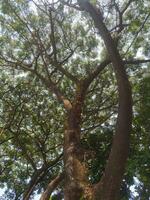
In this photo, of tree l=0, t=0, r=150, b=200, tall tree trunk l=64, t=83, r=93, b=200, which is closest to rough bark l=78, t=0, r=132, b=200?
tall tree trunk l=64, t=83, r=93, b=200

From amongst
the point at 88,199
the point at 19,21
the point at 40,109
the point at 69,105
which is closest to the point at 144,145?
the point at 69,105

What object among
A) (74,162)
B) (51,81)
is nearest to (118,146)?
(74,162)

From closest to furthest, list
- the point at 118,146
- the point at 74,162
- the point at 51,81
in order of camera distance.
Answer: the point at 118,146 < the point at 74,162 < the point at 51,81

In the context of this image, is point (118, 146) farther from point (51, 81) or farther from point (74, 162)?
point (51, 81)

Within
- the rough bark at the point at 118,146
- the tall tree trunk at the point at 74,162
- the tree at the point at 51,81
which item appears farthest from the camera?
the tree at the point at 51,81

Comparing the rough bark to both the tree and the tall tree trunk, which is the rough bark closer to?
the tall tree trunk

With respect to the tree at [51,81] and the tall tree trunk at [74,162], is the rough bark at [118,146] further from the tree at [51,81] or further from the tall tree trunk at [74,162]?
the tree at [51,81]

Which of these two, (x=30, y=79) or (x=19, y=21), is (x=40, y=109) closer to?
(x=30, y=79)

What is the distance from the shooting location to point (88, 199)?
18.7 ft

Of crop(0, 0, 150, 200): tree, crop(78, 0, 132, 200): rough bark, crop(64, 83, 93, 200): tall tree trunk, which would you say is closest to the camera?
crop(78, 0, 132, 200): rough bark

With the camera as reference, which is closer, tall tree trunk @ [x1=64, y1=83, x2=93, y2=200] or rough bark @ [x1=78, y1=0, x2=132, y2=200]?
rough bark @ [x1=78, y1=0, x2=132, y2=200]

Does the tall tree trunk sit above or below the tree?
below

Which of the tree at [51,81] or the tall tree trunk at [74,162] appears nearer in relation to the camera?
the tall tree trunk at [74,162]

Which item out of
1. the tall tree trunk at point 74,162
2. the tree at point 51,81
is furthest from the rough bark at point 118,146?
the tree at point 51,81
